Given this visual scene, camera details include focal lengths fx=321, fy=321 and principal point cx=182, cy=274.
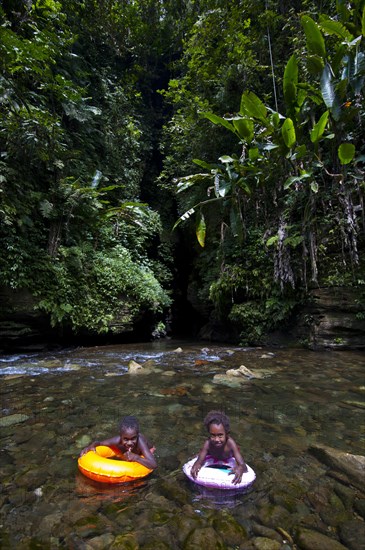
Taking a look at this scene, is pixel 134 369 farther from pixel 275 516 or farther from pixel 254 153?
pixel 254 153

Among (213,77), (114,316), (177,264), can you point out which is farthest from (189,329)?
(213,77)

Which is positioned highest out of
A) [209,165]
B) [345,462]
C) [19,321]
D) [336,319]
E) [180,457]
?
[209,165]

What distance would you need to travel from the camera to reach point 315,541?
1.66 m

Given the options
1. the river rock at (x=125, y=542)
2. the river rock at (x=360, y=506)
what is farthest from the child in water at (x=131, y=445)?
the river rock at (x=360, y=506)

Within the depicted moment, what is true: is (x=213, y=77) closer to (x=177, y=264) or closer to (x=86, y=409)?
(x=177, y=264)

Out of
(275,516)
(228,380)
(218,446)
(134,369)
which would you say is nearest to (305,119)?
(228,380)

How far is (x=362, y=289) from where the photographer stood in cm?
679

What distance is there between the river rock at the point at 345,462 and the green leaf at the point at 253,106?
6220 millimetres

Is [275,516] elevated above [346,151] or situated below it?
below

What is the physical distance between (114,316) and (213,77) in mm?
8663

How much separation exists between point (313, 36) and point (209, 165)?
3.06m

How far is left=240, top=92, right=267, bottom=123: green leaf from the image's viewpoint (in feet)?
21.2

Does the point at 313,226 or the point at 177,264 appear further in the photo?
the point at 177,264

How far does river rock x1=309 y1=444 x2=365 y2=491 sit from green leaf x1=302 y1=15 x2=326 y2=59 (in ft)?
22.4
